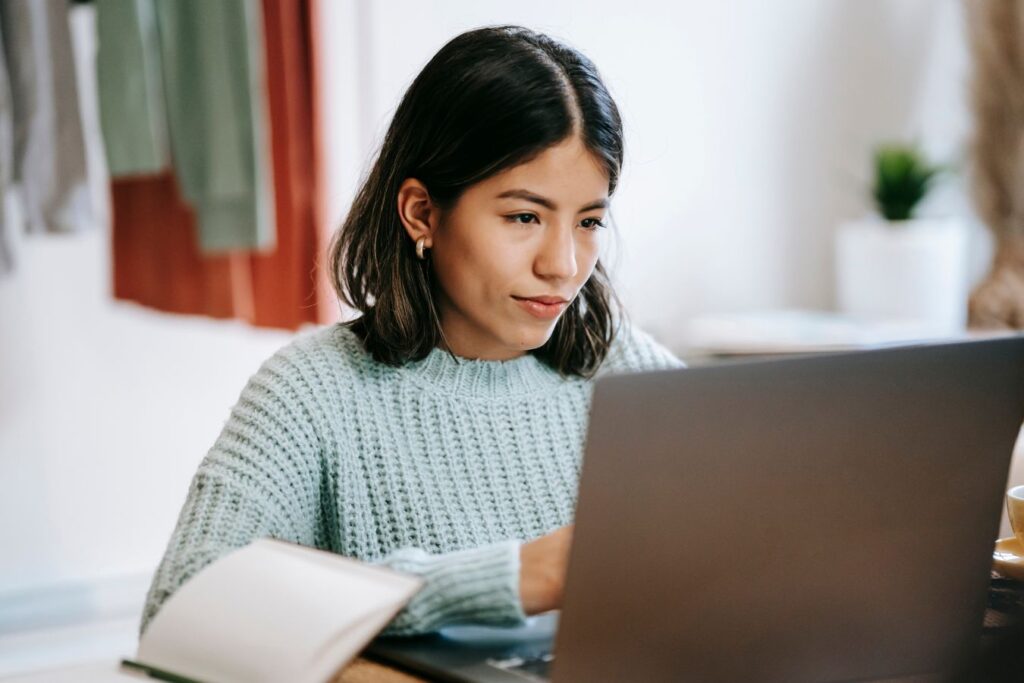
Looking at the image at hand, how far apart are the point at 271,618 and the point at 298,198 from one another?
4.89 feet

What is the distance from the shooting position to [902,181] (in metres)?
2.96

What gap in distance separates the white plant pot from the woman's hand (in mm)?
2197

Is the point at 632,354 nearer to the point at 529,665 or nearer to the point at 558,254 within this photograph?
the point at 558,254

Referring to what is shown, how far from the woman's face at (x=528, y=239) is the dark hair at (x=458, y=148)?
0.05 feet

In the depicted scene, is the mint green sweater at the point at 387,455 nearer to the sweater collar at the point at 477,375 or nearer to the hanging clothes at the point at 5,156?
the sweater collar at the point at 477,375

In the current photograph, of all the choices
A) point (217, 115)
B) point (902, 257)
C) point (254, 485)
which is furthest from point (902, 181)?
point (254, 485)

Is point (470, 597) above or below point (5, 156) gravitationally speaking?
below

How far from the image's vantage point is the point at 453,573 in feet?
2.66

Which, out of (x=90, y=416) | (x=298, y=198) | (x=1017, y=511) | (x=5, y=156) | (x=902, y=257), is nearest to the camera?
(x=1017, y=511)

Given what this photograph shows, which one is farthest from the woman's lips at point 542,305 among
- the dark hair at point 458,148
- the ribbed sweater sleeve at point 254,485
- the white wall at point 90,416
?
the white wall at point 90,416

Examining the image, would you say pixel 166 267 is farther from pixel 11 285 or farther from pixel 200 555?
pixel 200 555

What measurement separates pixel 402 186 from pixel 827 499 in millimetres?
574

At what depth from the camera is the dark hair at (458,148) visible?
107 cm

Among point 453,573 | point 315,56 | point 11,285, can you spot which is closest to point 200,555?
point 453,573
